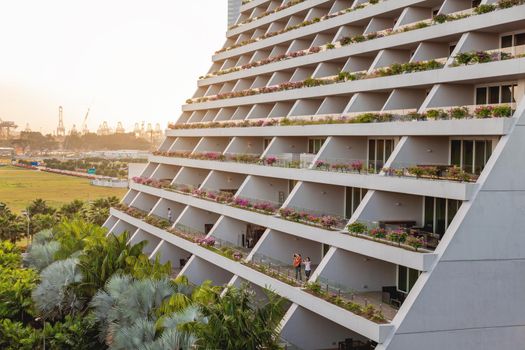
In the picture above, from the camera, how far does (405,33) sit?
121 ft

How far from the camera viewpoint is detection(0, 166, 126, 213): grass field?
126881 millimetres

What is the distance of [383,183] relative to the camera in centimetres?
3266

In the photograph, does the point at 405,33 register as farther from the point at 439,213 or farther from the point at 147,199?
the point at 147,199

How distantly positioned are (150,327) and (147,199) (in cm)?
3954

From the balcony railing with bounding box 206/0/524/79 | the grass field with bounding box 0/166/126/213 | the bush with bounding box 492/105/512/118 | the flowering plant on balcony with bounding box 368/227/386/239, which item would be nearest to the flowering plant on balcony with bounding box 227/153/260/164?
the balcony railing with bounding box 206/0/524/79

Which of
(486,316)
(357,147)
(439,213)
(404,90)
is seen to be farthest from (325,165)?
(486,316)

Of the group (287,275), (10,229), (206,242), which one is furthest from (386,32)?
(10,229)

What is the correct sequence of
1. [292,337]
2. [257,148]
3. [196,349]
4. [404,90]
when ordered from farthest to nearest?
[257,148]
[404,90]
[292,337]
[196,349]

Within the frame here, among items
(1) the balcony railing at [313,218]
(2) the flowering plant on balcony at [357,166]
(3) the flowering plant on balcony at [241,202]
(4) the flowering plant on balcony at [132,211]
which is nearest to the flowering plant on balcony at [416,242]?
(1) the balcony railing at [313,218]

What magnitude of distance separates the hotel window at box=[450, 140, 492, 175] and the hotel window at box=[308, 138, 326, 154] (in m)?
14.3

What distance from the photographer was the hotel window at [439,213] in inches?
1226

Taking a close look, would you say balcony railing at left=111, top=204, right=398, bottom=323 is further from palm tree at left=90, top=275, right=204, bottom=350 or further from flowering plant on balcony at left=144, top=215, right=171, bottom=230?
palm tree at left=90, top=275, right=204, bottom=350

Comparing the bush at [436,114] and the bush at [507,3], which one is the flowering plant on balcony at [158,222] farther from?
the bush at [507,3]


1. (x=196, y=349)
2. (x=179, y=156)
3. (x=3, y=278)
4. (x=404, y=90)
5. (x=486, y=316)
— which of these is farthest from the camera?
(x=179, y=156)
